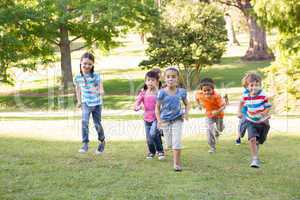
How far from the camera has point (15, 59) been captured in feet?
105

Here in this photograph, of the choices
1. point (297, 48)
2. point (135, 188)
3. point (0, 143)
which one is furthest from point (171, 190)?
point (297, 48)

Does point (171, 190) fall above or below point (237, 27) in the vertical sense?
below

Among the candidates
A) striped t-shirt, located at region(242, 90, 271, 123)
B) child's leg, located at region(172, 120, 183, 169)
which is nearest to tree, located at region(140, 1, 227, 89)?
striped t-shirt, located at region(242, 90, 271, 123)

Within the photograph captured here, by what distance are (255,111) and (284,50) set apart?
14638 mm

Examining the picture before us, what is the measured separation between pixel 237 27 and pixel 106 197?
289ft

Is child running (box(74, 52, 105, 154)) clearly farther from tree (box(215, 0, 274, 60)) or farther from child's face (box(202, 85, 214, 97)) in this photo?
tree (box(215, 0, 274, 60))

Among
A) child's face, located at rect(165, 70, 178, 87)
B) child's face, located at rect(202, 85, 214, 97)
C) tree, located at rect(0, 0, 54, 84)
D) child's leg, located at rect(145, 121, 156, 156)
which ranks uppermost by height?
tree, located at rect(0, 0, 54, 84)

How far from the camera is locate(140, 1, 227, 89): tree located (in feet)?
117

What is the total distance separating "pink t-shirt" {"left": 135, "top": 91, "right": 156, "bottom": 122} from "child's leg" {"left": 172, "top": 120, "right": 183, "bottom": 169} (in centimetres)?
98

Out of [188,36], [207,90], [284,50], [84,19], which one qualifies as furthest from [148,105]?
[84,19]

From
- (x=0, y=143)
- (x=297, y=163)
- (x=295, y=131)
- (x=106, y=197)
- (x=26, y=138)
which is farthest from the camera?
(x=295, y=131)

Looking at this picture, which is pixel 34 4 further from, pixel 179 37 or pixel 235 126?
pixel 235 126

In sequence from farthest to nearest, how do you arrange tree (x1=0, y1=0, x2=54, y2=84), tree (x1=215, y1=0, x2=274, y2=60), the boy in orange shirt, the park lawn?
tree (x1=215, y1=0, x2=274, y2=60) → tree (x1=0, y1=0, x2=54, y2=84) → the boy in orange shirt → the park lawn

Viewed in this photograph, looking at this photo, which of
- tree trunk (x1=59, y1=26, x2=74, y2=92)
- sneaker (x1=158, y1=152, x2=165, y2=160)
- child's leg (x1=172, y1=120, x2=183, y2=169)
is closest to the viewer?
child's leg (x1=172, y1=120, x2=183, y2=169)
